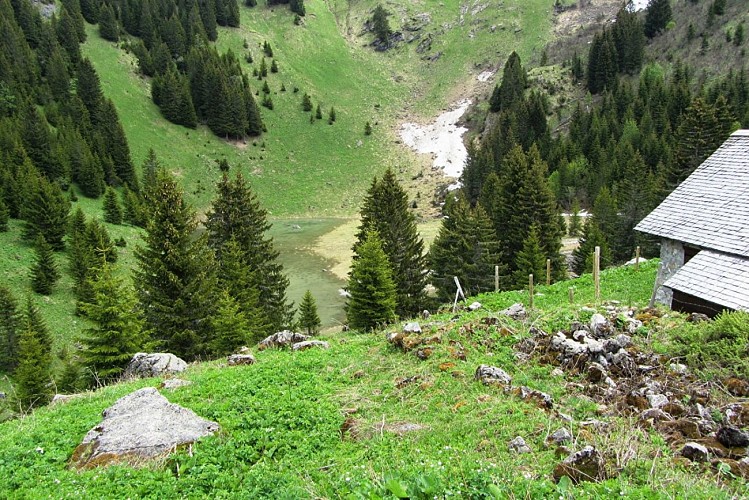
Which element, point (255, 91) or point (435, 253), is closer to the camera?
point (435, 253)

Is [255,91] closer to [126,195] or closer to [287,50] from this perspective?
[287,50]

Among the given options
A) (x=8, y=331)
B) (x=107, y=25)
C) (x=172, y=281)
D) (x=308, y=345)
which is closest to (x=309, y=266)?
(x=8, y=331)

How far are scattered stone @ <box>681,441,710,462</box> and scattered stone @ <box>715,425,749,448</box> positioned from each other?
1.98 feet

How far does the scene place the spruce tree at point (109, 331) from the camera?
20516 millimetres

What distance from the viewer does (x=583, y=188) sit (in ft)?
247

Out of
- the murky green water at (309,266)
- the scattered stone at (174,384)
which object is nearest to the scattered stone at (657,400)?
the scattered stone at (174,384)

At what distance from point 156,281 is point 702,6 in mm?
122235

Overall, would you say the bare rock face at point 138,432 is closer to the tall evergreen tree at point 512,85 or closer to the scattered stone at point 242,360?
the scattered stone at point 242,360

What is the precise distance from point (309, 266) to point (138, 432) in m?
48.5

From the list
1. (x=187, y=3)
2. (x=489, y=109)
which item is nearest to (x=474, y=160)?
(x=489, y=109)

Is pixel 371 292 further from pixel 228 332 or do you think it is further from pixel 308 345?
pixel 308 345

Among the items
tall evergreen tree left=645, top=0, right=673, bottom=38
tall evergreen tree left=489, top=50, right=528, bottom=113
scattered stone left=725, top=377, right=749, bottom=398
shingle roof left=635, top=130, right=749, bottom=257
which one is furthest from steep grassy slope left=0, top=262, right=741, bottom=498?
tall evergreen tree left=645, top=0, right=673, bottom=38

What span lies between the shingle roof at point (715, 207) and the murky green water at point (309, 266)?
25.4 metres

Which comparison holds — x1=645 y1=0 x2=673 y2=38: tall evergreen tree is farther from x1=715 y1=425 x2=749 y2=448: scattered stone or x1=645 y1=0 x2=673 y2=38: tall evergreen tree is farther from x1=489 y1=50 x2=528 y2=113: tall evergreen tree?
x1=715 y1=425 x2=749 y2=448: scattered stone
